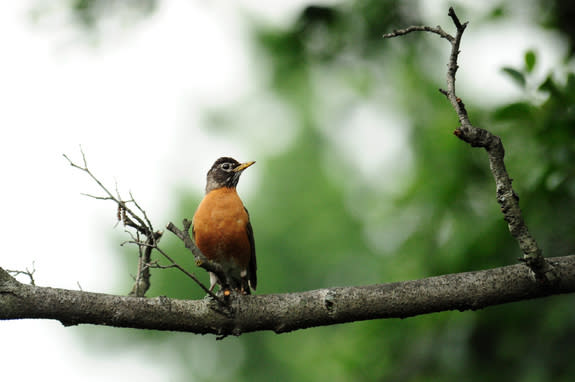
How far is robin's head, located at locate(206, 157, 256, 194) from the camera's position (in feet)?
21.0

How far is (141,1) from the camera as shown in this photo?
17.9 feet

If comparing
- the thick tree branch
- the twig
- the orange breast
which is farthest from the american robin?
the twig

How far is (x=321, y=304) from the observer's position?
3.67 meters

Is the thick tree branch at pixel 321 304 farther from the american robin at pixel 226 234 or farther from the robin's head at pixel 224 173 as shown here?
the robin's head at pixel 224 173

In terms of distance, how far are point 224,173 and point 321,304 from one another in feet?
10.2

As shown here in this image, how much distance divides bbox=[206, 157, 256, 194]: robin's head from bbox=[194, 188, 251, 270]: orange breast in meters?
0.65

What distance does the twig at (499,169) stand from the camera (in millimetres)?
3250

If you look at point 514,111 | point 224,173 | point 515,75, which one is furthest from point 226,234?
point 515,75

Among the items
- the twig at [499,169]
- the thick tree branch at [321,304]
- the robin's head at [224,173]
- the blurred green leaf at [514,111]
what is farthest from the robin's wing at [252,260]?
the twig at [499,169]

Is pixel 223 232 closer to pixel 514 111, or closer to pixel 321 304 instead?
pixel 321 304

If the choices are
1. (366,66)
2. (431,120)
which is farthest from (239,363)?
(366,66)

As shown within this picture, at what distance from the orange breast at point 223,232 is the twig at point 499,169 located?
8.70ft

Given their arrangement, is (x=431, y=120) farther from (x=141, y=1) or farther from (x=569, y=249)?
(x=141, y=1)

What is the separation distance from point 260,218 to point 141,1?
548 inches
